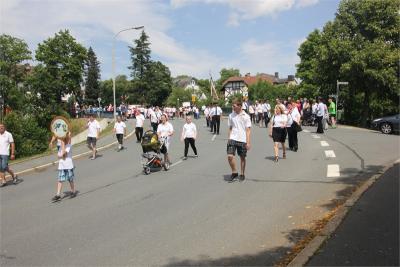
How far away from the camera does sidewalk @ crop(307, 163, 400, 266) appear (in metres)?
5.48

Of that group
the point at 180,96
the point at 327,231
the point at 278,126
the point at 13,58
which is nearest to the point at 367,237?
the point at 327,231

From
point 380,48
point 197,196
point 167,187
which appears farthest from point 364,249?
point 380,48

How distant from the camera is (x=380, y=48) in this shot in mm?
35438

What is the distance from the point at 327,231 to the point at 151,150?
806 centimetres

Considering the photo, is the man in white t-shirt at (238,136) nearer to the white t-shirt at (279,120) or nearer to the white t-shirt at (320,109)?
the white t-shirt at (279,120)

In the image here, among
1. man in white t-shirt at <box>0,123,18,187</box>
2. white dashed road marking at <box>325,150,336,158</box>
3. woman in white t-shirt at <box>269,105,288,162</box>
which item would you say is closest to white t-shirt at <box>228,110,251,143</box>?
woman in white t-shirt at <box>269,105,288,162</box>

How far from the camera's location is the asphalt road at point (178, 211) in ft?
21.0

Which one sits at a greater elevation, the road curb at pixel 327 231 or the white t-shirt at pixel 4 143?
the white t-shirt at pixel 4 143

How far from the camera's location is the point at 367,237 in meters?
6.25

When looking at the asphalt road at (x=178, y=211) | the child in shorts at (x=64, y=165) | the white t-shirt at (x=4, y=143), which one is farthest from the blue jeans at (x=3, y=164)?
the child in shorts at (x=64, y=165)

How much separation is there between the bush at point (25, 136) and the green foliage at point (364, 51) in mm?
23066

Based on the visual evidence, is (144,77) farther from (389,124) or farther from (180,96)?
(389,124)

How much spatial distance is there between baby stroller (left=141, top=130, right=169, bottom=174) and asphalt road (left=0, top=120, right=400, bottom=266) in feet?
1.22

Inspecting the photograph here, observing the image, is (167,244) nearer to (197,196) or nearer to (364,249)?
(364,249)
